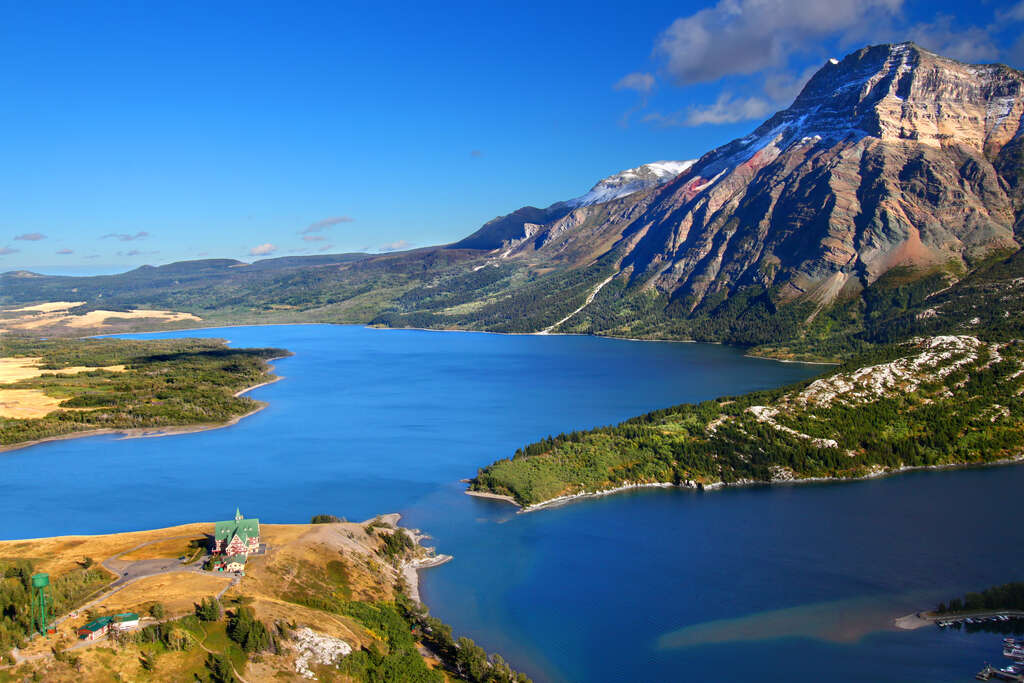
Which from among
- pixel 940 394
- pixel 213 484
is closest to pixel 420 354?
pixel 213 484

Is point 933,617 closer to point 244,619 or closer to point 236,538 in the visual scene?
point 244,619

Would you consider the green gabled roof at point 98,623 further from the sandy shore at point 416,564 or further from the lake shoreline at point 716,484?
the lake shoreline at point 716,484

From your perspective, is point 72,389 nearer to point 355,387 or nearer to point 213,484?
point 355,387

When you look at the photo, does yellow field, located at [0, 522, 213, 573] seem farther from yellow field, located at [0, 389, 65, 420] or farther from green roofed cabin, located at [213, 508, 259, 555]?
yellow field, located at [0, 389, 65, 420]

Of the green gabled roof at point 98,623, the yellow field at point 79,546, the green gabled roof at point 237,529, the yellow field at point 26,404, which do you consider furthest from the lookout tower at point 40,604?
the yellow field at point 26,404

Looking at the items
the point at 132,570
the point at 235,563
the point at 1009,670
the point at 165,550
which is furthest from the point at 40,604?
the point at 1009,670

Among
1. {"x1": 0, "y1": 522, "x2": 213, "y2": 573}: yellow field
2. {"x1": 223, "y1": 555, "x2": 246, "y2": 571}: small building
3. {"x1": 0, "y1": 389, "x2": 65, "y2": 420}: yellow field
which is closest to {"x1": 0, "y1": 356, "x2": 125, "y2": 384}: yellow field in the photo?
{"x1": 0, "y1": 389, "x2": 65, "y2": 420}: yellow field
